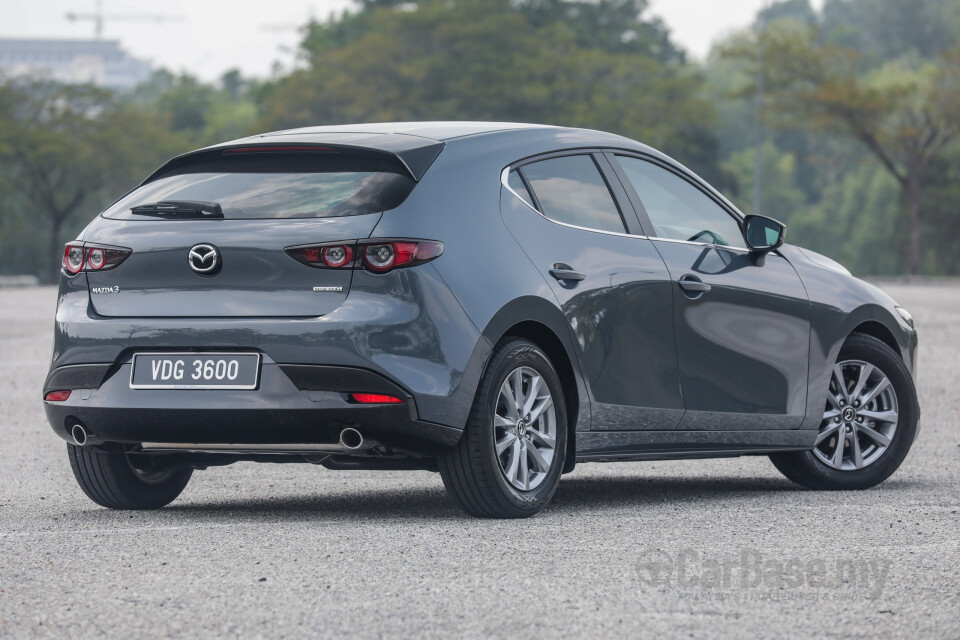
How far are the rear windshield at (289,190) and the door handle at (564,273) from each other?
0.70m

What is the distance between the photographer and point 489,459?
5832mm

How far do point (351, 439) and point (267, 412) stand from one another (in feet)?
1.02

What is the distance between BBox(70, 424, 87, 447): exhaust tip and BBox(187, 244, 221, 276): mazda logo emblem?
2.59 feet

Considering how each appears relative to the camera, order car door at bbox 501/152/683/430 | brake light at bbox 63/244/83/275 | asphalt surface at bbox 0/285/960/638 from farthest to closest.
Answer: car door at bbox 501/152/683/430 → brake light at bbox 63/244/83/275 → asphalt surface at bbox 0/285/960/638

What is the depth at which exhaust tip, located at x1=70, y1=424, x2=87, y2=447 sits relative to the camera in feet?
19.8

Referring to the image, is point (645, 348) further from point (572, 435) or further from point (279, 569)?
point (279, 569)

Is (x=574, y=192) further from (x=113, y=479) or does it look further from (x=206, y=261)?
(x=113, y=479)

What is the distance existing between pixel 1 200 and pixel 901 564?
70.6 meters

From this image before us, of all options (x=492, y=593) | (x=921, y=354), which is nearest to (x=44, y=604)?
(x=492, y=593)

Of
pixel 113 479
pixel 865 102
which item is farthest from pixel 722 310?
pixel 865 102

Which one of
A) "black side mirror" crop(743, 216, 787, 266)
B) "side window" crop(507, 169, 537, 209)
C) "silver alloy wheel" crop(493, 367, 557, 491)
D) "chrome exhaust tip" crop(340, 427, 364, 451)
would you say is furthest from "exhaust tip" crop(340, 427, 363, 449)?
"black side mirror" crop(743, 216, 787, 266)

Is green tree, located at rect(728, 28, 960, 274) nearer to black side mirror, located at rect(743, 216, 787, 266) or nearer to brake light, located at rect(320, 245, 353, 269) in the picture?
black side mirror, located at rect(743, 216, 787, 266)

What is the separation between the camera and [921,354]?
18.0m

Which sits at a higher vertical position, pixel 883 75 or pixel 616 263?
pixel 883 75
